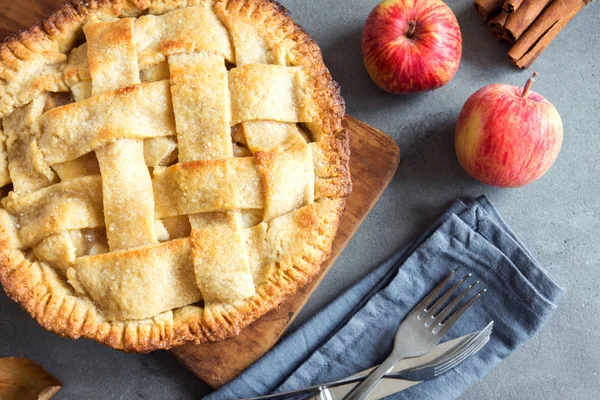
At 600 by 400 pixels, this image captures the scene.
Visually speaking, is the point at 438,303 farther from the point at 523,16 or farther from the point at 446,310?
the point at 523,16

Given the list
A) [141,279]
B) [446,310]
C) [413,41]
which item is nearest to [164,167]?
[141,279]

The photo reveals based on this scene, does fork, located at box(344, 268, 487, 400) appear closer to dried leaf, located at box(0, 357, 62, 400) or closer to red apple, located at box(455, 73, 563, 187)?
red apple, located at box(455, 73, 563, 187)

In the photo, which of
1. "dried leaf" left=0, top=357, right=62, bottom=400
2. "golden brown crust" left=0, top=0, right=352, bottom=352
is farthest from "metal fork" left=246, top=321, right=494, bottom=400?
"dried leaf" left=0, top=357, right=62, bottom=400

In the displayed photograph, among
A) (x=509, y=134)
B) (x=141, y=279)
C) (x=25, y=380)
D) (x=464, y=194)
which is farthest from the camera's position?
(x=464, y=194)

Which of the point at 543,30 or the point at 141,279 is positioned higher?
the point at 543,30

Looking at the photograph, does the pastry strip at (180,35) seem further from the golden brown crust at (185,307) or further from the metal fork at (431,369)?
the metal fork at (431,369)

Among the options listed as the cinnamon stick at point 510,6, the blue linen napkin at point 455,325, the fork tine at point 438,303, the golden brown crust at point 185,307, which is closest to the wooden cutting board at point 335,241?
the blue linen napkin at point 455,325
